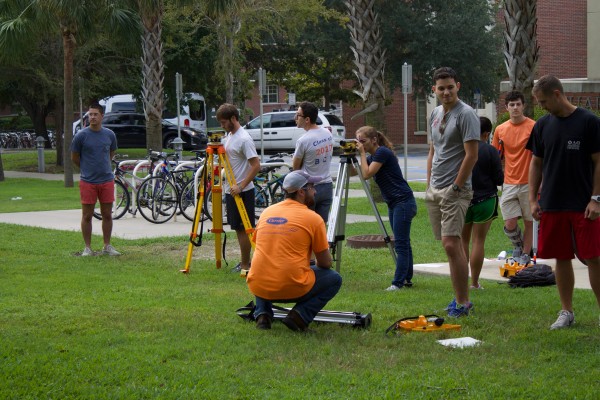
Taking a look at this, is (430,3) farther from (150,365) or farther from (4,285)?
(150,365)

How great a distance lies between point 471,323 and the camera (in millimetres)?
7469

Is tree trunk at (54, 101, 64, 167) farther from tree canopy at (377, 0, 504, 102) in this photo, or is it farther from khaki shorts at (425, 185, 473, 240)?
khaki shorts at (425, 185, 473, 240)

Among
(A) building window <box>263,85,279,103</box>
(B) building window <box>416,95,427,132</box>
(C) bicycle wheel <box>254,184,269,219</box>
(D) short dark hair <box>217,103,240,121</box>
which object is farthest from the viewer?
(A) building window <box>263,85,279,103</box>

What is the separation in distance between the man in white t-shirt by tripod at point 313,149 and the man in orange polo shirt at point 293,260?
2.66m

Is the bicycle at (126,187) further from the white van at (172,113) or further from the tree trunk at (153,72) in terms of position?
the white van at (172,113)

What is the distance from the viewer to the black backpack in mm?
9398

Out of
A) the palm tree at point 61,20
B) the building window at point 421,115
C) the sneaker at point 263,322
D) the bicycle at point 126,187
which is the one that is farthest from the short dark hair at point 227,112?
the building window at point 421,115

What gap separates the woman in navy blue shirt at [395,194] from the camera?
371 inches

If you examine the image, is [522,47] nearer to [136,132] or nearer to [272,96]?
[136,132]

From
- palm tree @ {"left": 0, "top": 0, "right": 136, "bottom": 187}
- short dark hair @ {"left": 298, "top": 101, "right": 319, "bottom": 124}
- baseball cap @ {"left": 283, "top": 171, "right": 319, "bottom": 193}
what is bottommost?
baseball cap @ {"left": 283, "top": 171, "right": 319, "bottom": 193}

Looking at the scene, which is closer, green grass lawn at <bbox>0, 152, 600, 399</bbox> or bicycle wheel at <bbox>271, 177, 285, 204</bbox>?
green grass lawn at <bbox>0, 152, 600, 399</bbox>

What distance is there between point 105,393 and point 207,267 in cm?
586

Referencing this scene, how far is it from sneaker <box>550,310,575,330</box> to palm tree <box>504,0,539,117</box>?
324 inches

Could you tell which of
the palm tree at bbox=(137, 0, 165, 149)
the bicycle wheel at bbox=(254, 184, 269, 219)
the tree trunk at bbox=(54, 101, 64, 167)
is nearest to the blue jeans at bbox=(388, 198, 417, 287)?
the bicycle wheel at bbox=(254, 184, 269, 219)
